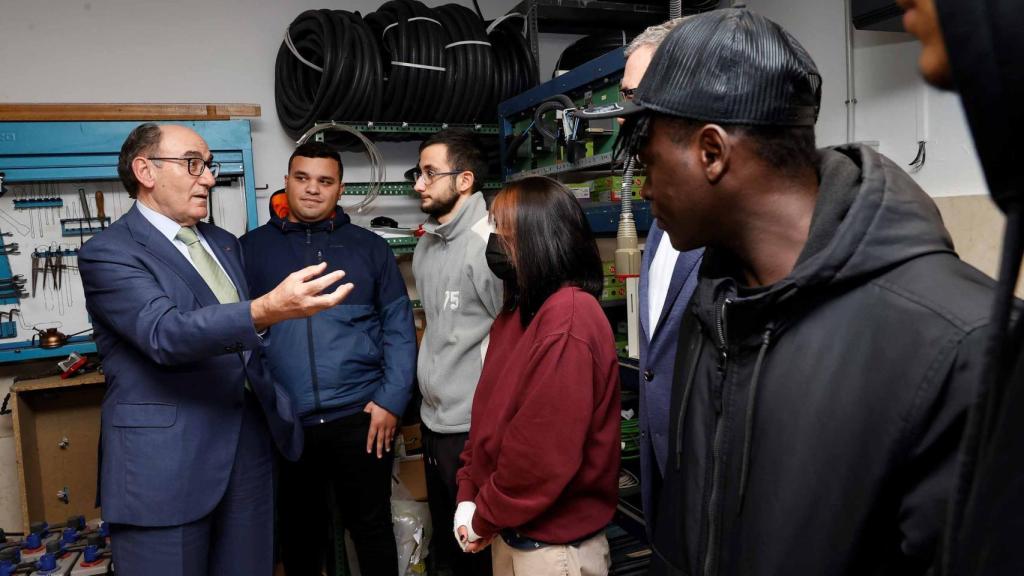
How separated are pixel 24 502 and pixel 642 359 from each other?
9.61 ft

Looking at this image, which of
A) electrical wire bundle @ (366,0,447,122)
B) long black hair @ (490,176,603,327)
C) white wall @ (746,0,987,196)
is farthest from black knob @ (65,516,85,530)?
white wall @ (746,0,987,196)

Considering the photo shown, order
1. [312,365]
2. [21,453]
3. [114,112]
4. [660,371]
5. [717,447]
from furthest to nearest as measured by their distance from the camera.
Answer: [114,112] < [21,453] < [312,365] < [660,371] < [717,447]

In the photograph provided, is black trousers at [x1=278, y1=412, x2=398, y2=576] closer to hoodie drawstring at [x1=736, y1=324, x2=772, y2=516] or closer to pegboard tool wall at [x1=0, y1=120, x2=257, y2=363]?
pegboard tool wall at [x1=0, y1=120, x2=257, y2=363]

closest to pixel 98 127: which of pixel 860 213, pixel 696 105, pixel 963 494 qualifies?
pixel 696 105

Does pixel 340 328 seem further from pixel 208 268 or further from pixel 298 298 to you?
pixel 298 298

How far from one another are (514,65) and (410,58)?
57 cm

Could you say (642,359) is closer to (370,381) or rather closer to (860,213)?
(860,213)

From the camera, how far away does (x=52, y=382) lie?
297 cm

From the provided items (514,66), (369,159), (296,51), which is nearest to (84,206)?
(296,51)

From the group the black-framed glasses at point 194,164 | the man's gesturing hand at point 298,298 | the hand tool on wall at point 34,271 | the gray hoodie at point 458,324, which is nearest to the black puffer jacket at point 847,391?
the man's gesturing hand at point 298,298

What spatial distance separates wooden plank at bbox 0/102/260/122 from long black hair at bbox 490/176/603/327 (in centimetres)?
222

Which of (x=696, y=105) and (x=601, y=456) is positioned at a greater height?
(x=696, y=105)

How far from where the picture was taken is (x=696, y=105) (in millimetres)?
789

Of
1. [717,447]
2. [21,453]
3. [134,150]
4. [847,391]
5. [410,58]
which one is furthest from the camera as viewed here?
[410,58]
